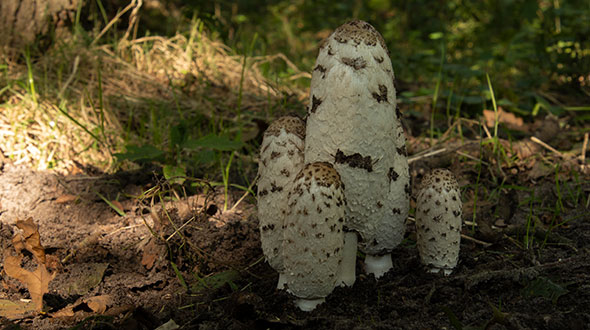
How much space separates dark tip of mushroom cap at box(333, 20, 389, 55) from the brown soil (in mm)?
1099

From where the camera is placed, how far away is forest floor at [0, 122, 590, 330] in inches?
85.1

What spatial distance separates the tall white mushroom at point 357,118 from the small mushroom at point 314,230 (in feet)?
0.42

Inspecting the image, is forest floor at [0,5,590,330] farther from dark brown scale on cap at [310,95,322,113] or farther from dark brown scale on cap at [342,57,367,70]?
dark brown scale on cap at [342,57,367,70]

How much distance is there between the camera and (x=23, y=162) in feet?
13.0

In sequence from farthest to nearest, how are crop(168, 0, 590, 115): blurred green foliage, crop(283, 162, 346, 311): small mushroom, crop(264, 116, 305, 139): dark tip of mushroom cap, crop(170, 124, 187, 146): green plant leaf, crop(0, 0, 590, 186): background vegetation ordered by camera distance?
crop(168, 0, 590, 115): blurred green foliage < crop(0, 0, 590, 186): background vegetation < crop(170, 124, 187, 146): green plant leaf < crop(264, 116, 305, 139): dark tip of mushroom cap < crop(283, 162, 346, 311): small mushroom

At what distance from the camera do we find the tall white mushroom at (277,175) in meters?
2.32

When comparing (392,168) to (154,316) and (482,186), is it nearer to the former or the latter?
(154,316)

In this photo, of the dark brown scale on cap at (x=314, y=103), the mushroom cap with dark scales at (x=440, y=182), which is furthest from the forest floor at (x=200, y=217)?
the dark brown scale on cap at (x=314, y=103)

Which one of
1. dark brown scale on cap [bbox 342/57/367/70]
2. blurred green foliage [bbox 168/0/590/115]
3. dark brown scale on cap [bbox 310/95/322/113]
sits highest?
dark brown scale on cap [bbox 342/57/367/70]

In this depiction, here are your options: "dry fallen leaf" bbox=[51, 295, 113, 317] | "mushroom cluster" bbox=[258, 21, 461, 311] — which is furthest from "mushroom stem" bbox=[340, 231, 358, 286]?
"dry fallen leaf" bbox=[51, 295, 113, 317]

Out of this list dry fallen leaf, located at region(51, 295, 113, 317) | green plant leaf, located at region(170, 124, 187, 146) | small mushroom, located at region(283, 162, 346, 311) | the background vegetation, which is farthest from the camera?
the background vegetation

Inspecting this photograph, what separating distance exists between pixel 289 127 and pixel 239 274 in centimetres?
80

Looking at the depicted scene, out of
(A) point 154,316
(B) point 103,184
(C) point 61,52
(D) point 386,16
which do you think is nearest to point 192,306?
(A) point 154,316

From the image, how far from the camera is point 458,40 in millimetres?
8969
